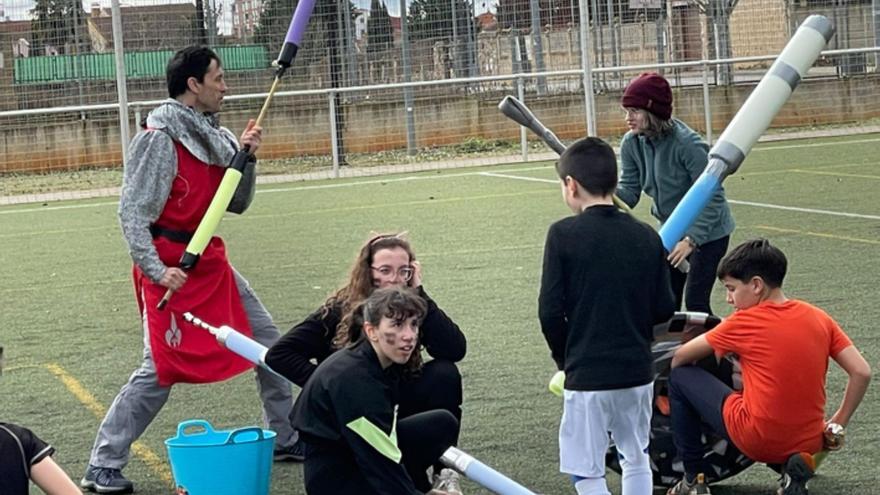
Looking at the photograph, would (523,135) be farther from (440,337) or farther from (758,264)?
(758,264)

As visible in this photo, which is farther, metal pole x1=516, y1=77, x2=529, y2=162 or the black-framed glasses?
metal pole x1=516, y1=77, x2=529, y2=162

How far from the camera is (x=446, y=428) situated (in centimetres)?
515

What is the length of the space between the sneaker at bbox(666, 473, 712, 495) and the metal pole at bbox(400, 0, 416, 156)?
54.6 ft

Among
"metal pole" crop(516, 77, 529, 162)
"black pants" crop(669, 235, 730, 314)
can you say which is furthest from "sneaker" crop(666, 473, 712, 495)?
"metal pole" crop(516, 77, 529, 162)

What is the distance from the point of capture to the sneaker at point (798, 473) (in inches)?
201

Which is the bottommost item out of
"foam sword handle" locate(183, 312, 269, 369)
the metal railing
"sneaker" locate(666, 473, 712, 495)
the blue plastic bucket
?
"sneaker" locate(666, 473, 712, 495)

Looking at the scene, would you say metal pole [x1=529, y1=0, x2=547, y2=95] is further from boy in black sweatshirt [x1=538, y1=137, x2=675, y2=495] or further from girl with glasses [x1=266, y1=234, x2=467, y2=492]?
boy in black sweatshirt [x1=538, y1=137, x2=675, y2=495]

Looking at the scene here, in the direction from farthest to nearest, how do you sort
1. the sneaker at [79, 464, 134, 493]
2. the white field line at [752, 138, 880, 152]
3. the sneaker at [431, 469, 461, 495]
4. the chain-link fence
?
1. the chain-link fence
2. the white field line at [752, 138, 880, 152]
3. the sneaker at [79, 464, 134, 493]
4. the sneaker at [431, 469, 461, 495]

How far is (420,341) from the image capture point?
18.3ft

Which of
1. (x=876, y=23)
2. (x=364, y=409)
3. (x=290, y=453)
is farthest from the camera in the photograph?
(x=876, y=23)

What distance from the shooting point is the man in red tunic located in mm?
5906

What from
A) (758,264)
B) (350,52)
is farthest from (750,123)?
(350,52)

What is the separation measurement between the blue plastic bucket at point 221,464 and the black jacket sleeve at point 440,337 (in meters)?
0.67

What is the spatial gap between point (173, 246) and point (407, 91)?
1636 cm
